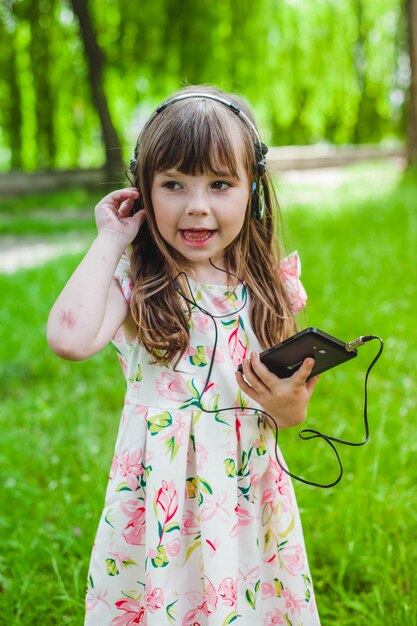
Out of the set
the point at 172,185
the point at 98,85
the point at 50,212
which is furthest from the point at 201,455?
the point at 98,85

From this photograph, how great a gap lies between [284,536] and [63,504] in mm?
1064

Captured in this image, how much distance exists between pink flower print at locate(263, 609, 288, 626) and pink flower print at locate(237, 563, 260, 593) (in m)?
0.13

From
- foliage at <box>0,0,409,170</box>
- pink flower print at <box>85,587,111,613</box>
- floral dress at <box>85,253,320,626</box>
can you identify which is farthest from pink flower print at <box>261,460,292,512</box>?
foliage at <box>0,0,409,170</box>

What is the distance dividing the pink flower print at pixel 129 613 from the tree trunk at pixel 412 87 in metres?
8.79

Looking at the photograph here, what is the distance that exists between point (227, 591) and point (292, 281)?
641 millimetres

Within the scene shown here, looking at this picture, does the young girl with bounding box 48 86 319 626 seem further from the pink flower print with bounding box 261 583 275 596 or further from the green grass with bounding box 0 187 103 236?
the green grass with bounding box 0 187 103 236

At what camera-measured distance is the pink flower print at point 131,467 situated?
4.69 ft

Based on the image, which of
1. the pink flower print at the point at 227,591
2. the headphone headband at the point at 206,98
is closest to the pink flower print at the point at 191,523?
the pink flower print at the point at 227,591

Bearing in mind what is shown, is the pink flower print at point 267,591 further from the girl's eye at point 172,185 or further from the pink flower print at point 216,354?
the girl's eye at point 172,185

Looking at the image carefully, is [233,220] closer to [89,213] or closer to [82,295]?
[82,295]

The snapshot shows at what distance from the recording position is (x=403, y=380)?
127 inches

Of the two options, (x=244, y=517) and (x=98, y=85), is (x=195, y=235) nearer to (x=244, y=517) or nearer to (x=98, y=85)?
(x=244, y=517)


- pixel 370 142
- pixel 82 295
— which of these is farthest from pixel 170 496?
pixel 370 142

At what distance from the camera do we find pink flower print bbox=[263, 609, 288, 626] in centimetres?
158
